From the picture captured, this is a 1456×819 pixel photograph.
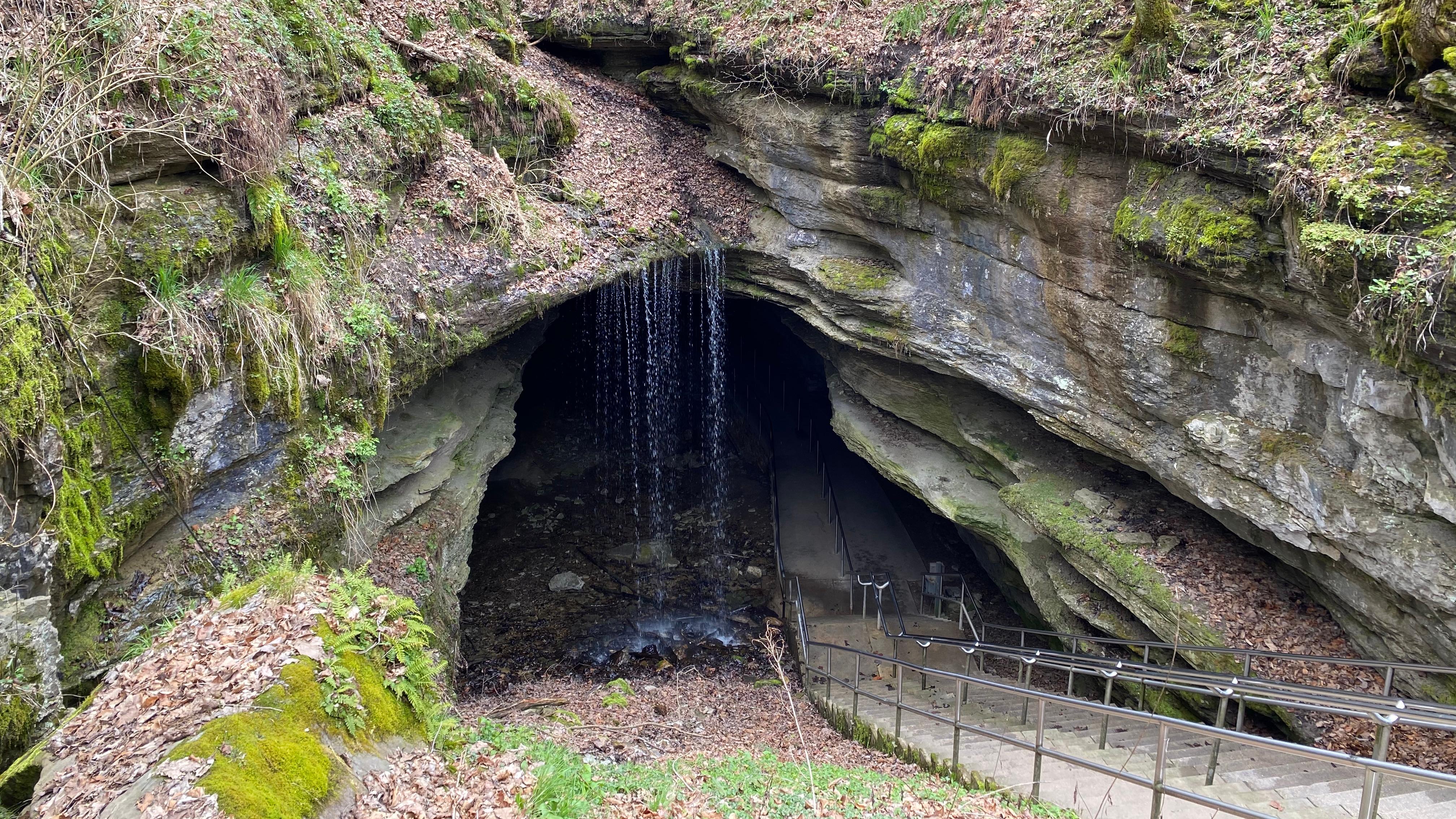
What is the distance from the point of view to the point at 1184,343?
7953 millimetres

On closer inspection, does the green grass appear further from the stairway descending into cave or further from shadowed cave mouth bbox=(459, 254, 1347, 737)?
shadowed cave mouth bbox=(459, 254, 1347, 737)

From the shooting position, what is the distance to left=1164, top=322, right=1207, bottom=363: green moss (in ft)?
25.9

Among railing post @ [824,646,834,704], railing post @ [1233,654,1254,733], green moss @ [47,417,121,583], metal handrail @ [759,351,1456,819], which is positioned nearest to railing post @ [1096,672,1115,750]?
metal handrail @ [759,351,1456,819]

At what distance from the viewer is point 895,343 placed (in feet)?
36.1

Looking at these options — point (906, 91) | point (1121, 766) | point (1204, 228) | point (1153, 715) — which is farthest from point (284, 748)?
point (906, 91)

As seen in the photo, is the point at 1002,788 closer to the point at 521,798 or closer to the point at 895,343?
the point at 521,798

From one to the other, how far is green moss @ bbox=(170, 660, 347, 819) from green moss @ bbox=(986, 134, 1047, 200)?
811 centimetres

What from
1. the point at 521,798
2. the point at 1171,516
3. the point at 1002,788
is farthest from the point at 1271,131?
the point at 521,798

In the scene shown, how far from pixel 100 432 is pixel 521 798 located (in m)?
4.31

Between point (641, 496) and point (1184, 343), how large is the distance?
10.7 m

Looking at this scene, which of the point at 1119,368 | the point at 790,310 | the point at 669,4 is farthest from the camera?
the point at 790,310

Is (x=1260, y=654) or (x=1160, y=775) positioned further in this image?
(x=1260, y=654)

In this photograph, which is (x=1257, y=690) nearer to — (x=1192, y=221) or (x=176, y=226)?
(x=1192, y=221)

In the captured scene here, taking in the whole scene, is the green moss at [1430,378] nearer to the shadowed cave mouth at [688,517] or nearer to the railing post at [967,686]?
the shadowed cave mouth at [688,517]
